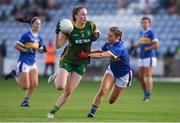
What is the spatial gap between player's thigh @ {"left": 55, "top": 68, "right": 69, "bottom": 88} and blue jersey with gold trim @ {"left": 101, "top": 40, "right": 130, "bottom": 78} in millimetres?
1386

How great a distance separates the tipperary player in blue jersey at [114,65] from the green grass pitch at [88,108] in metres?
0.51

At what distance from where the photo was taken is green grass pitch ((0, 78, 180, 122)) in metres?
16.6

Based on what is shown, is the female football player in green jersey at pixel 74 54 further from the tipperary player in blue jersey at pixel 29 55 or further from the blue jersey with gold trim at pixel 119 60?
the tipperary player in blue jersey at pixel 29 55

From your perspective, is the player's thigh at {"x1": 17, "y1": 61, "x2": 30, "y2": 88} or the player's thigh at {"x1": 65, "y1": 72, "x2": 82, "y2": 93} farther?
the player's thigh at {"x1": 17, "y1": 61, "x2": 30, "y2": 88}

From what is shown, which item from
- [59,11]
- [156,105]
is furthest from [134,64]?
[156,105]

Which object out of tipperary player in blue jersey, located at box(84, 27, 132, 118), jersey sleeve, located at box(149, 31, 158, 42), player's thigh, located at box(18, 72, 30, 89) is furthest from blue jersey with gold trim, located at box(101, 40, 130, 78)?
jersey sleeve, located at box(149, 31, 158, 42)

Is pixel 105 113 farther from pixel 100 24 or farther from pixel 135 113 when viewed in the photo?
pixel 100 24

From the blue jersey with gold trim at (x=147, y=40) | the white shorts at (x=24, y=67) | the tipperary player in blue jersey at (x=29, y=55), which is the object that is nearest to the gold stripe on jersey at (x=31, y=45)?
the tipperary player in blue jersey at (x=29, y=55)

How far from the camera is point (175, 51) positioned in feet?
134

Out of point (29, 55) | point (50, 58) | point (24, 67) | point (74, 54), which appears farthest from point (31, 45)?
point (50, 58)

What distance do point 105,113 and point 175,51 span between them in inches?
914

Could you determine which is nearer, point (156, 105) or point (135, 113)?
point (135, 113)

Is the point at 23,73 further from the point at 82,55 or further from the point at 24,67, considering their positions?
the point at 82,55

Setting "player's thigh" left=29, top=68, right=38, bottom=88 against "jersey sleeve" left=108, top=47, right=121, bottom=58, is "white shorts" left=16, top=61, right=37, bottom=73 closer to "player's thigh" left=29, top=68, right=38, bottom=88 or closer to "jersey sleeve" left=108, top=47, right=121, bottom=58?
"player's thigh" left=29, top=68, right=38, bottom=88
